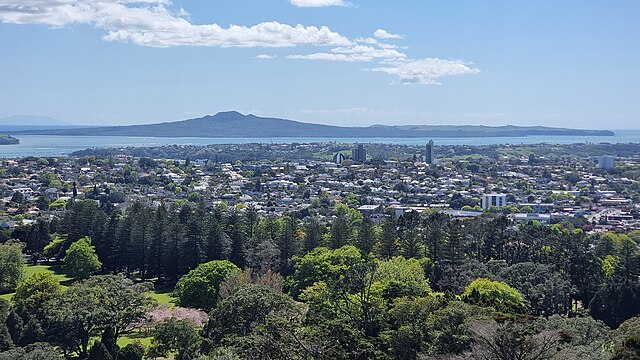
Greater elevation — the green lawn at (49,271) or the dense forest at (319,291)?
the dense forest at (319,291)

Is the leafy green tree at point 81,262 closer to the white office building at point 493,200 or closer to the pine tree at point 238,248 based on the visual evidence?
the pine tree at point 238,248

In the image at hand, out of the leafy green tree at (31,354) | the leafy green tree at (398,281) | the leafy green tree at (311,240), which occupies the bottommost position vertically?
the leafy green tree at (311,240)

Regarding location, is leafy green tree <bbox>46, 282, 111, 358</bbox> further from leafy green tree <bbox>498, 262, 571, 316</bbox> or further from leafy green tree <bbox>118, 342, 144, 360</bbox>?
leafy green tree <bbox>498, 262, 571, 316</bbox>

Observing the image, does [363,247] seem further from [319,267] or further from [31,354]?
[31,354]

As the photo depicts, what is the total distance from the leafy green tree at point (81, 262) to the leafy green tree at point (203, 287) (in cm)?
923

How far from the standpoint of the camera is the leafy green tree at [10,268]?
3158cm

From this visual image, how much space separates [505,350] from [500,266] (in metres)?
19.3

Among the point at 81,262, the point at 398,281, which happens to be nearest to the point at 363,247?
the point at 398,281

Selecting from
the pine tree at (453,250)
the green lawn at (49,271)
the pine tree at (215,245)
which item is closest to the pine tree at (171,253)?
the pine tree at (215,245)

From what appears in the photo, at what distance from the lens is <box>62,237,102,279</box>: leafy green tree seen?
3481cm

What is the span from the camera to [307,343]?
14227 mm

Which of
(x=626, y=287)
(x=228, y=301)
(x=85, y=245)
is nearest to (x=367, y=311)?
(x=228, y=301)

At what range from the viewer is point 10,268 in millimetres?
31812

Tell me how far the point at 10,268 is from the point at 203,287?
1049 cm
